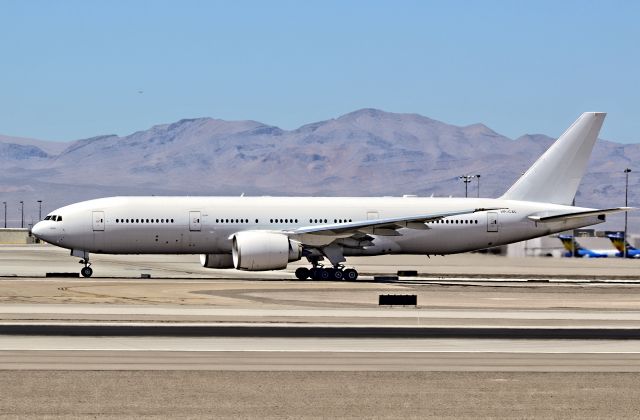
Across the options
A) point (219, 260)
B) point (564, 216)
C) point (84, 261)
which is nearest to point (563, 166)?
point (564, 216)

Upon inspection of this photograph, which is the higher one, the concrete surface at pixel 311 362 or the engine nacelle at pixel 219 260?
the engine nacelle at pixel 219 260

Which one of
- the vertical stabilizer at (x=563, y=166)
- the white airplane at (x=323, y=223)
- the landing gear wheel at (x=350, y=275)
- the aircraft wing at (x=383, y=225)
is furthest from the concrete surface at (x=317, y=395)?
the vertical stabilizer at (x=563, y=166)

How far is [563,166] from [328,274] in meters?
14.7

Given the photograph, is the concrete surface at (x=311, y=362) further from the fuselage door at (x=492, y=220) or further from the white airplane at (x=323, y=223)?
the fuselage door at (x=492, y=220)

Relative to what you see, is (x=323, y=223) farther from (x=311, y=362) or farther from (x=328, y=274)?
(x=311, y=362)

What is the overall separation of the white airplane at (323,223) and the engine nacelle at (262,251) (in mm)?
49

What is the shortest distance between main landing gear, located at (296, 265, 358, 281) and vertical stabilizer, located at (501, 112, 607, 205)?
10.7 metres

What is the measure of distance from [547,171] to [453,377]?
1644 inches

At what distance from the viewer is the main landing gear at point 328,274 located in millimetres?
57062

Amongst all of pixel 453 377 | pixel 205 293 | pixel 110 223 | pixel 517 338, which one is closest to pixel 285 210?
pixel 110 223

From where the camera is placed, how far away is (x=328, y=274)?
57156 mm

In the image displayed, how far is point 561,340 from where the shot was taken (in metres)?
27.6

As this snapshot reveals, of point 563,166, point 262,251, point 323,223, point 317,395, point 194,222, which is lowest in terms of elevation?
point 317,395

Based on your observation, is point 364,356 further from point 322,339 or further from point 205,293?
point 205,293
